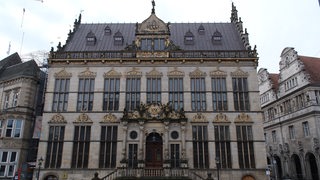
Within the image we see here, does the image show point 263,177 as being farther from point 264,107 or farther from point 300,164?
point 264,107

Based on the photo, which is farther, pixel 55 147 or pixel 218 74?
pixel 218 74

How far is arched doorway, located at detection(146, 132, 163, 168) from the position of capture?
91.2 feet

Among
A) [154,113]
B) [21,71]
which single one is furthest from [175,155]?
[21,71]

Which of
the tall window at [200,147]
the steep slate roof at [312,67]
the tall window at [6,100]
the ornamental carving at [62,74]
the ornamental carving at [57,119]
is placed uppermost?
the steep slate roof at [312,67]

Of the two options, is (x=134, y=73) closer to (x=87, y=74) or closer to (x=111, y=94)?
(x=111, y=94)

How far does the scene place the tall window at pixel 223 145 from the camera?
27766mm

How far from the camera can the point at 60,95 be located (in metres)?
30.1

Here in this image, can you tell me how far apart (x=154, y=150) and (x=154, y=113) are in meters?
3.78

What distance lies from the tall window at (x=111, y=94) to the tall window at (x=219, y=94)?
10411mm

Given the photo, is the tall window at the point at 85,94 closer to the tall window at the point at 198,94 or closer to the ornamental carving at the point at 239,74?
the tall window at the point at 198,94

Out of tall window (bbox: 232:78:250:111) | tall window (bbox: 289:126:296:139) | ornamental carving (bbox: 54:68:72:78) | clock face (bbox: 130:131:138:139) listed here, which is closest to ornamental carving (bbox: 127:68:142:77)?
clock face (bbox: 130:131:138:139)

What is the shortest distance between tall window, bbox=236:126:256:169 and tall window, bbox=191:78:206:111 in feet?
14.4

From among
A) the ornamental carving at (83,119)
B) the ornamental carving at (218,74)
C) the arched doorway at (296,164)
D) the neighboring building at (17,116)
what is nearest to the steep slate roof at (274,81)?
the arched doorway at (296,164)

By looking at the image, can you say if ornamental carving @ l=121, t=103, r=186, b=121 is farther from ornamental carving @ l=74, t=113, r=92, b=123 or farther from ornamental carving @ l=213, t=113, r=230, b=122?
ornamental carving @ l=74, t=113, r=92, b=123
